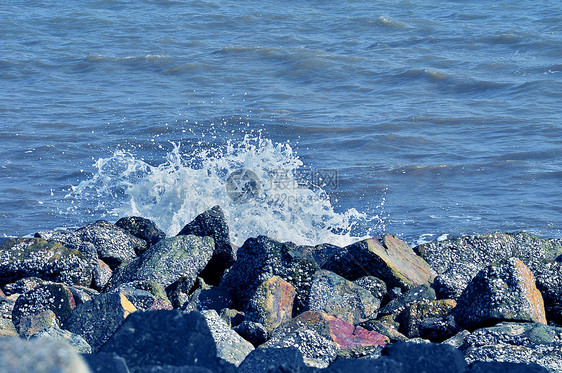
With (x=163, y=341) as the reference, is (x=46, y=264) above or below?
below

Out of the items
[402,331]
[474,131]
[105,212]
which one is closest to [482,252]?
[402,331]

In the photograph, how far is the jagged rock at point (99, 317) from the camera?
3.85 metres

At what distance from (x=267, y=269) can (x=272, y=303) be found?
16.8 inches

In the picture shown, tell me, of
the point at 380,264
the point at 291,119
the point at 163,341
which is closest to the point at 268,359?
the point at 163,341

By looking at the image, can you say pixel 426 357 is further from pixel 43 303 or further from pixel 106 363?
pixel 43 303

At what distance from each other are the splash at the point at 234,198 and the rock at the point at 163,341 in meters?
5.18

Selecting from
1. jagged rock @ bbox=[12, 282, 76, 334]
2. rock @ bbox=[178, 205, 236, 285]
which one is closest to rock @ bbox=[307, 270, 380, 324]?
rock @ bbox=[178, 205, 236, 285]

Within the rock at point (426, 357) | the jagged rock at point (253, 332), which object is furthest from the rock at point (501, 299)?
the rock at point (426, 357)

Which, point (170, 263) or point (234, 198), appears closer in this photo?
point (170, 263)

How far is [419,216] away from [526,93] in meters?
5.86

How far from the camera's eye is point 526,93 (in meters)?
13.0

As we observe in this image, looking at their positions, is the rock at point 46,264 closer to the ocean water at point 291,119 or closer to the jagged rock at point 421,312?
the jagged rock at point 421,312

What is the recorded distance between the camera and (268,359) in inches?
126

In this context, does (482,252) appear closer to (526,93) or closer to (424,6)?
(526,93)
